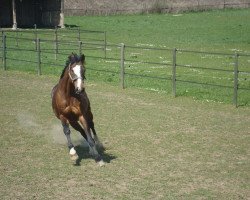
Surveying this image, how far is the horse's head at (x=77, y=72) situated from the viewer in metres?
7.67

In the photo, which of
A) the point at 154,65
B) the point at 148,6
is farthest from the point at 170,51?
the point at 148,6

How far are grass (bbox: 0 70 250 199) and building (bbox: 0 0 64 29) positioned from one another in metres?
28.4

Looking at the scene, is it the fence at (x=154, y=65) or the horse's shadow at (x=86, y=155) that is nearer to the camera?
the horse's shadow at (x=86, y=155)

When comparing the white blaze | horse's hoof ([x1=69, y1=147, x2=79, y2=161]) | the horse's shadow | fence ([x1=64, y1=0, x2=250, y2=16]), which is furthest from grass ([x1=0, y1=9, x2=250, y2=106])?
the white blaze

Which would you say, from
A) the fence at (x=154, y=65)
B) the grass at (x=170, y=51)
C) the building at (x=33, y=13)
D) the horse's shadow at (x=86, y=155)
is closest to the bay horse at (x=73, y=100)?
the horse's shadow at (x=86, y=155)

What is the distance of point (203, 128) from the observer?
10773mm

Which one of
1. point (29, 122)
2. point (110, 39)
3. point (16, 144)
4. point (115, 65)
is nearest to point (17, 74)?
point (115, 65)

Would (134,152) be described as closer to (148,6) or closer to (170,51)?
(170,51)

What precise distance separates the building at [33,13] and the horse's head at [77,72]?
33.8 m

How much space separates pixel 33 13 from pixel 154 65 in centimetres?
2420

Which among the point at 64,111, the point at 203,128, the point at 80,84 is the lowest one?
the point at 203,128

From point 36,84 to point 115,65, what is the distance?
539 cm

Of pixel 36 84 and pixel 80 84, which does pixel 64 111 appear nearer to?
pixel 80 84

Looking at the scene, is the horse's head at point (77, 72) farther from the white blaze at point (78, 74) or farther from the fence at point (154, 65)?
the fence at point (154, 65)
